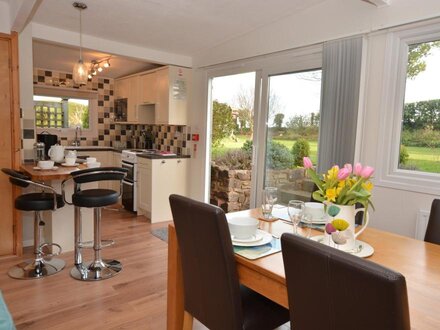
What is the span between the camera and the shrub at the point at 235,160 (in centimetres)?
391

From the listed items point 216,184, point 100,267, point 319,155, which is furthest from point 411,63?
point 100,267

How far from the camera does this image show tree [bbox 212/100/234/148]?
416 cm

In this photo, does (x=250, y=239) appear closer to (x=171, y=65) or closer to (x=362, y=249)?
(x=362, y=249)

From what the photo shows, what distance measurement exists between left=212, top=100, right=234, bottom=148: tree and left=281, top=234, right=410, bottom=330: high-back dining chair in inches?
126

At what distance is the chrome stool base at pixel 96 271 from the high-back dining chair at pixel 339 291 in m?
2.16

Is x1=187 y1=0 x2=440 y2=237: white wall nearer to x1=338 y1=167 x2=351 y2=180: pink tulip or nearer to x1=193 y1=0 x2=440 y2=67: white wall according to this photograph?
x1=193 y1=0 x2=440 y2=67: white wall

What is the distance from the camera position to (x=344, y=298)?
0.87 m

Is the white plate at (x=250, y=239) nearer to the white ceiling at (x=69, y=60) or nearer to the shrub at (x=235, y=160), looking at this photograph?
the shrub at (x=235, y=160)

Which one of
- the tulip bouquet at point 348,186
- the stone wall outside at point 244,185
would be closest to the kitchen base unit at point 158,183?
the stone wall outside at point 244,185

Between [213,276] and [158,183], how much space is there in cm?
308

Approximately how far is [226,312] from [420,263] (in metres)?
0.86

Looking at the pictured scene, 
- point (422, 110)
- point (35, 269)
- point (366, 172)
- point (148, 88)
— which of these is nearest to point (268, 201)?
point (366, 172)

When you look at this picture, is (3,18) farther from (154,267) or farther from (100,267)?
(154,267)

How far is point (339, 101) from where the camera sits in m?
2.76
